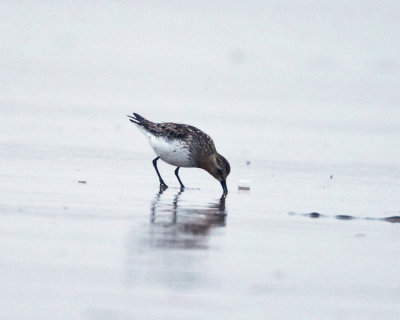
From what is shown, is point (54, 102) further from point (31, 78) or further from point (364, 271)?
point (364, 271)

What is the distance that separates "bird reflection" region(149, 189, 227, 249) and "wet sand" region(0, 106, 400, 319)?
2 centimetres

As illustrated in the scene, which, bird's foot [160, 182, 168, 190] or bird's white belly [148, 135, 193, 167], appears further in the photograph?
bird's white belly [148, 135, 193, 167]

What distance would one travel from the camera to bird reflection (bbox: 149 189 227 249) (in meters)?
7.96

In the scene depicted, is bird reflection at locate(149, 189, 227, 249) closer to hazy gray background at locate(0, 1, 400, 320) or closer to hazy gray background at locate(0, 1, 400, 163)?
hazy gray background at locate(0, 1, 400, 320)

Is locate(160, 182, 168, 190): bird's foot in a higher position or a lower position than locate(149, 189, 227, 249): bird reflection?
higher

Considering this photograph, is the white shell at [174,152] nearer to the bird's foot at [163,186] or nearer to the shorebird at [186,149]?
the shorebird at [186,149]

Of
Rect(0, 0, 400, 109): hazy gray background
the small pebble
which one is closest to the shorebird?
the small pebble

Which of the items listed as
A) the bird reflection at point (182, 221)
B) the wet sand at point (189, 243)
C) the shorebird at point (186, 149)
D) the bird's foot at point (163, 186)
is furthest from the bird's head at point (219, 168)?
the bird reflection at point (182, 221)

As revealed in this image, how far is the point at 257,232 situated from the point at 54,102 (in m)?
14.3

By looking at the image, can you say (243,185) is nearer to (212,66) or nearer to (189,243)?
(189,243)

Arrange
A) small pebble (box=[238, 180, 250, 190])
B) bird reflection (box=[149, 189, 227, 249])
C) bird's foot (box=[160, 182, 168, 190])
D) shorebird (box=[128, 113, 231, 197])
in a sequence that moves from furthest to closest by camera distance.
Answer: shorebird (box=[128, 113, 231, 197]) < small pebble (box=[238, 180, 250, 190]) < bird's foot (box=[160, 182, 168, 190]) < bird reflection (box=[149, 189, 227, 249])

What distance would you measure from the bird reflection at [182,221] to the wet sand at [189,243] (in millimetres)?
17

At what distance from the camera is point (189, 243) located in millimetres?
7895

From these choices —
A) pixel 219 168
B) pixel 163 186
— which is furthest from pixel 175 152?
pixel 163 186
